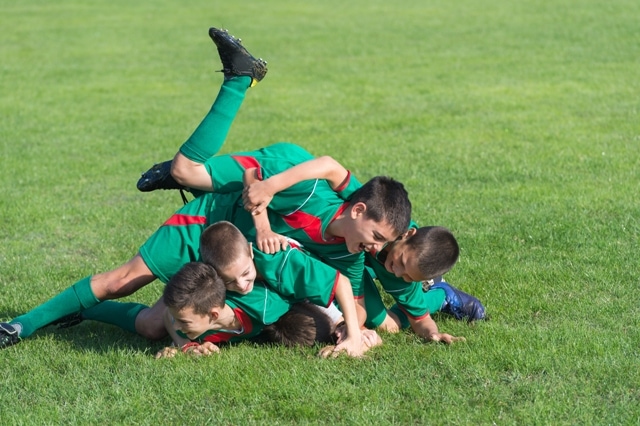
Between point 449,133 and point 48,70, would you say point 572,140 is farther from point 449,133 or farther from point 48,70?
point 48,70

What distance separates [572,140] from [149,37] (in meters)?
12.8

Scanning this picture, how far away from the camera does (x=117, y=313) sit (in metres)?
5.90

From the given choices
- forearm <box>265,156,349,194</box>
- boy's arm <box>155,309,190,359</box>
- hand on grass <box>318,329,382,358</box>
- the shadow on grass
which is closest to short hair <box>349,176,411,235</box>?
forearm <box>265,156,349,194</box>

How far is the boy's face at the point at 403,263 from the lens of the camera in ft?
17.4

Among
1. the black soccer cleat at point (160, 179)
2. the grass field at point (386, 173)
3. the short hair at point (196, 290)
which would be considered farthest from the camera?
the black soccer cleat at point (160, 179)

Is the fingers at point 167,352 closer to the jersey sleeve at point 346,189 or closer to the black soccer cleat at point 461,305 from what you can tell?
the jersey sleeve at point 346,189

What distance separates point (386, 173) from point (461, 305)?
410 cm

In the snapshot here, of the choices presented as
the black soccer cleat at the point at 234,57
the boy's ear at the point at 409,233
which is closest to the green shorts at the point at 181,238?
the black soccer cleat at the point at 234,57

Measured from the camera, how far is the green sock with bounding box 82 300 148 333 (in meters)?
5.84

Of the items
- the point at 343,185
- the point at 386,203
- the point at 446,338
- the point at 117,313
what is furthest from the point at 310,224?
the point at 117,313

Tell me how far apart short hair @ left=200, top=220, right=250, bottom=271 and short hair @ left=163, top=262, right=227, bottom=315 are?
0.07 meters

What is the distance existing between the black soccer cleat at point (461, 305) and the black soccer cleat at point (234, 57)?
5.97ft

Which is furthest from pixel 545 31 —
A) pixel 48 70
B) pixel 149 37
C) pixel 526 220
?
pixel 526 220

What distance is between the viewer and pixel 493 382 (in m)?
4.78
